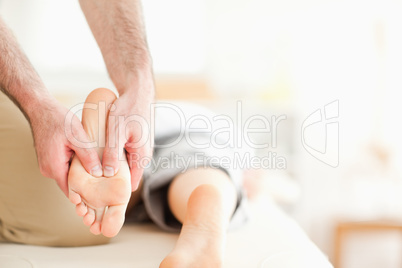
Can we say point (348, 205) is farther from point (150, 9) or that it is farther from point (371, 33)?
point (150, 9)

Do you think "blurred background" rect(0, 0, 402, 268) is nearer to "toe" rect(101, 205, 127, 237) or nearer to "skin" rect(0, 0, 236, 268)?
"skin" rect(0, 0, 236, 268)

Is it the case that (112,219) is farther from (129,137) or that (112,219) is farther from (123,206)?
(129,137)

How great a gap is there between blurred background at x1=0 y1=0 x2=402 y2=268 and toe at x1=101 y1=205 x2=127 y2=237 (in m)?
1.33

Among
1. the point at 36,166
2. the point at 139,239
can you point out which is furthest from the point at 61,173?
the point at 139,239

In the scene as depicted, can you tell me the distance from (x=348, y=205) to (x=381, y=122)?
1.62 ft

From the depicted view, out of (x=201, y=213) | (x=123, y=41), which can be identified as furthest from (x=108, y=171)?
(x=123, y=41)

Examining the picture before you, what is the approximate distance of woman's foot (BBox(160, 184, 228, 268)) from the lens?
2.22ft

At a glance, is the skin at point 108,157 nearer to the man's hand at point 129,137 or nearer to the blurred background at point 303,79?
the man's hand at point 129,137

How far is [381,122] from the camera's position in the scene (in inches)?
91.1

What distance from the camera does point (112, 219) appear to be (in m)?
0.70
